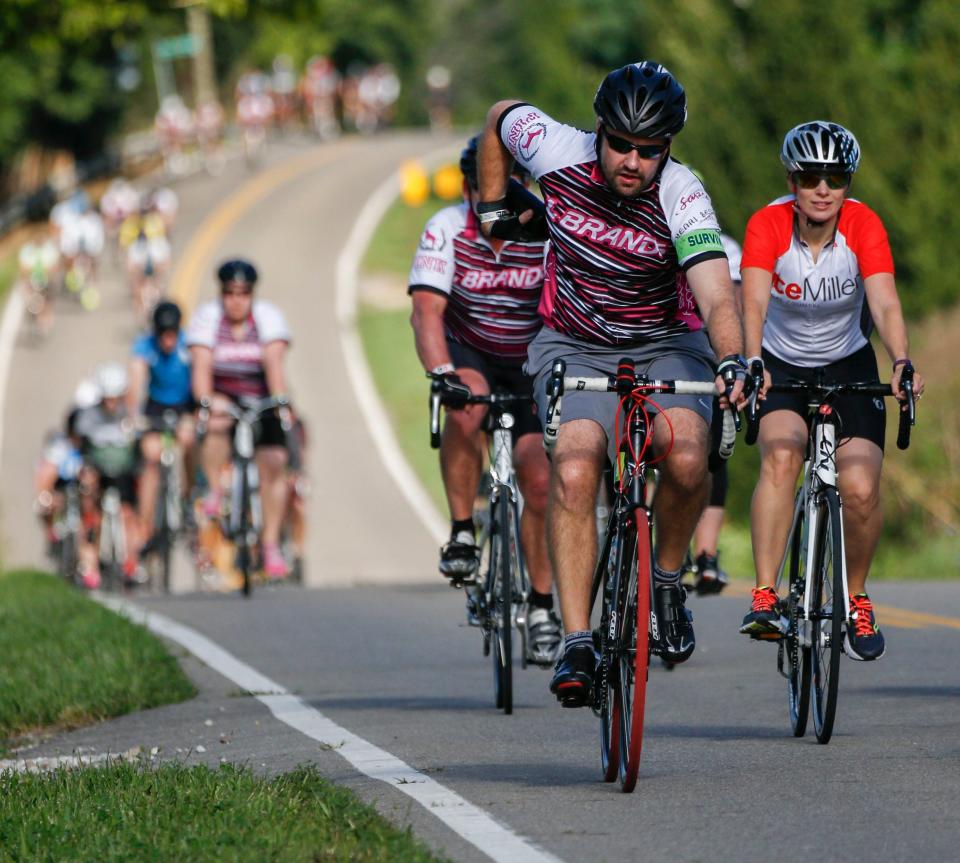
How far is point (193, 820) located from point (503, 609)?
10.7 ft

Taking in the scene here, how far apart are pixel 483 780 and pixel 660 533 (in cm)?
97

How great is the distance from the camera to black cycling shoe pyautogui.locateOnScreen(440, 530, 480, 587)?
9742mm

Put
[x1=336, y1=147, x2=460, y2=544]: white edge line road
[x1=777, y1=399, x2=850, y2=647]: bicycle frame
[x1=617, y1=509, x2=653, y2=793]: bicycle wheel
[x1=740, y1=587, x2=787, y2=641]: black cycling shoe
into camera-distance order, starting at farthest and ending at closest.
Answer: [x1=336, y1=147, x2=460, y2=544]: white edge line road → [x1=740, y1=587, x2=787, y2=641]: black cycling shoe → [x1=777, y1=399, x2=850, y2=647]: bicycle frame → [x1=617, y1=509, x2=653, y2=793]: bicycle wheel

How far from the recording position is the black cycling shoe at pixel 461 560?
9742 millimetres

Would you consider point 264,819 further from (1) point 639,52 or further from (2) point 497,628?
(1) point 639,52

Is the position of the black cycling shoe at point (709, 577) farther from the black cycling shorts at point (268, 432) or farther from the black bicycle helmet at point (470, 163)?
the black cycling shorts at point (268, 432)

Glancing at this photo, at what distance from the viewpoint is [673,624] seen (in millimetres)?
7051

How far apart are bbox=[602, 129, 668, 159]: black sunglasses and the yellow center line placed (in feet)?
109

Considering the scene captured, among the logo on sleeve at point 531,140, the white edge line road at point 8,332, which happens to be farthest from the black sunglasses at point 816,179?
the white edge line road at point 8,332

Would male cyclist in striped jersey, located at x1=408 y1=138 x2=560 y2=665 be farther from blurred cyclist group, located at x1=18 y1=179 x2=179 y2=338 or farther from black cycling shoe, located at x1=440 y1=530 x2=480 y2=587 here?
blurred cyclist group, located at x1=18 y1=179 x2=179 y2=338

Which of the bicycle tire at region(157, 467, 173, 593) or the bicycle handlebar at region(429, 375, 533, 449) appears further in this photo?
the bicycle tire at region(157, 467, 173, 593)

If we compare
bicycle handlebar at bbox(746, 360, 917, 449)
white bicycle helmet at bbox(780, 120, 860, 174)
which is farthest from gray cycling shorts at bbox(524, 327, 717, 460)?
white bicycle helmet at bbox(780, 120, 860, 174)

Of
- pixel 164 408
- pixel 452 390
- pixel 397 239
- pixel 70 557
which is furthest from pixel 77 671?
pixel 397 239

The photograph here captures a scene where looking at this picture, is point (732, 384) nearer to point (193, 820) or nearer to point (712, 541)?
point (193, 820)
